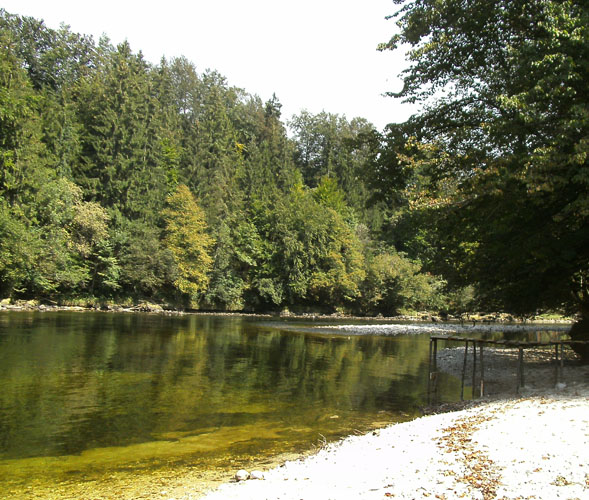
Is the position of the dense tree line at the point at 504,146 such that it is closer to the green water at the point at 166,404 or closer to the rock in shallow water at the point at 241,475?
the green water at the point at 166,404

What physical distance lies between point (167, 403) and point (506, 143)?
1195 centimetres

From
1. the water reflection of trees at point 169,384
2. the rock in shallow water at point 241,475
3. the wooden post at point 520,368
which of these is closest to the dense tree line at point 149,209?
the water reflection of trees at point 169,384

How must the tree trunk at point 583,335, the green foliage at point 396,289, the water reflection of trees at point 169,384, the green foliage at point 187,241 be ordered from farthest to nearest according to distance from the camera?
1. the green foliage at point 396,289
2. the green foliage at point 187,241
3. the tree trunk at point 583,335
4. the water reflection of trees at point 169,384

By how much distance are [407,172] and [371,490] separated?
496 inches

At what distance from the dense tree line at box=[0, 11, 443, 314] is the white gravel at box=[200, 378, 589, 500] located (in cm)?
3985

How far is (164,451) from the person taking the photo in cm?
977

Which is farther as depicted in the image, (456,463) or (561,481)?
(456,463)

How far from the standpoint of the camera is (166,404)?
13.6m

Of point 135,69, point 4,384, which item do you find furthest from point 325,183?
point 4,384

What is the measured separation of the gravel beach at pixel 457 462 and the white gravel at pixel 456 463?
0.01 m

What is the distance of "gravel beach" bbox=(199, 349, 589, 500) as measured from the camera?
6156mm

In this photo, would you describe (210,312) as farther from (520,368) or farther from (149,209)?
(520,368)

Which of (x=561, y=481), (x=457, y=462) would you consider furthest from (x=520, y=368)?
(x=561, y=481)

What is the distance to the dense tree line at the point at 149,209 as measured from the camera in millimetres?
48656
